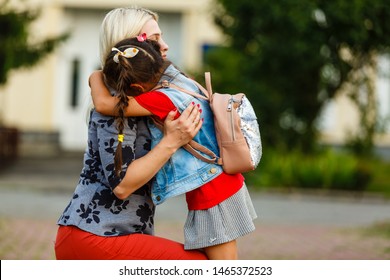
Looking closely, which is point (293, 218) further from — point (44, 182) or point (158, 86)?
point (158, 86)

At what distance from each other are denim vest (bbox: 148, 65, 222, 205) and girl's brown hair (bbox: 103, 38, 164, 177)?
0.06 meters

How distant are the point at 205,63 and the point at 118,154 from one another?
16.9 m

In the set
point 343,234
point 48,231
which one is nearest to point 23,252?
point 48,231

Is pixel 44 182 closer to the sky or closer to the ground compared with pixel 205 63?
closer to the ground

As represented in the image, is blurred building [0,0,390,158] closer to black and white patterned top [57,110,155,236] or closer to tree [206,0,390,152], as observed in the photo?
tree [206,0,390,152]

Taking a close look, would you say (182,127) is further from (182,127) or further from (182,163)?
(182,163)

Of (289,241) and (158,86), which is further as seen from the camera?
(289,241)

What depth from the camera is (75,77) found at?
2609cm

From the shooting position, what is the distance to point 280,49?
16.6 m

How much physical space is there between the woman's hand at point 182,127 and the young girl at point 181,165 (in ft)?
0.12

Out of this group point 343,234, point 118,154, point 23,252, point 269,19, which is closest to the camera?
point 118,154

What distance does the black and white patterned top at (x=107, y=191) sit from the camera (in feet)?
11.1

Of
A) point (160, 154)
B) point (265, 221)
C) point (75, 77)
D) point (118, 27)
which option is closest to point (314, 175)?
point (265, 221)

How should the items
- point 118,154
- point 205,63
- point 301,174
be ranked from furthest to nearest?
point 205,63 < point 301,174 < point 118,154
